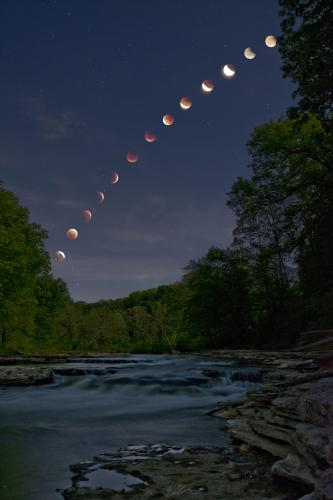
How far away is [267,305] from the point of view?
3578 cm

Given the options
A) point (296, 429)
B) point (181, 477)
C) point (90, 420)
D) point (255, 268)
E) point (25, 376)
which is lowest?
point (90, 420)

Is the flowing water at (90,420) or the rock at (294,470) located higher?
the rock at (294,470)

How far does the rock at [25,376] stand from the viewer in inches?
642

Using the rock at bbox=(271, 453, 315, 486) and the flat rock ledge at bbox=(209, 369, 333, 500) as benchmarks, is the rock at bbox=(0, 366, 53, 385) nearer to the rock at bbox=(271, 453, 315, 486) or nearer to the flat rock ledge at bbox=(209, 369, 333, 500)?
the flat rock ledge at bbox=(209, 369, 333, 500)

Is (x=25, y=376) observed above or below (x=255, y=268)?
below

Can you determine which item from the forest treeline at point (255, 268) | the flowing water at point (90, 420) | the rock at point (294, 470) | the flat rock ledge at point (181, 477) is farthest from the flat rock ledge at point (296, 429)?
the forest treeline at point (255, 268)

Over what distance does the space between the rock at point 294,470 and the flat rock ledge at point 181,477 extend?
107mm

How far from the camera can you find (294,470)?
15.1 feet

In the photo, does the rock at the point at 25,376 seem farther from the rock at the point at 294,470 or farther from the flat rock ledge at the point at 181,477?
the rock at the point at 294,470

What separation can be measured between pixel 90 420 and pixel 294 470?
6482 millimetres

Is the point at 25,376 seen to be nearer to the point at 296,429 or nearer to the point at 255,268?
the point at 296,429

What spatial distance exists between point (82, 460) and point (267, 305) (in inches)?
1224

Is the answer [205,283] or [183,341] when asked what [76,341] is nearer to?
[183,341]

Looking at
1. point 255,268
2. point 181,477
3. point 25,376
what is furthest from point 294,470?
point 255,268
